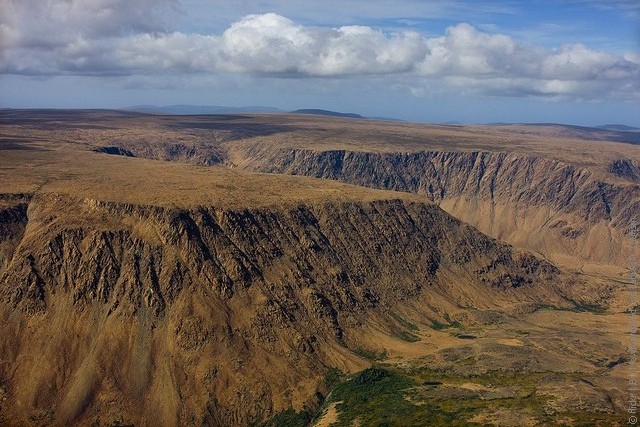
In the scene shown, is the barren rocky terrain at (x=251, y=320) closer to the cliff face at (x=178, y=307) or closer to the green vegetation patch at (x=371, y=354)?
the cliff face at (x=178, y=307)

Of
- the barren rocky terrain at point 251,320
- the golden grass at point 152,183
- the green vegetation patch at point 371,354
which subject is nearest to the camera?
the barren rocky terrain at point 251,320

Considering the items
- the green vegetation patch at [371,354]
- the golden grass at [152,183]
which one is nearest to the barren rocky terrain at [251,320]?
the green vegetation patch at [371,354]

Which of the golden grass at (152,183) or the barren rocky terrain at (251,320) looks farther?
the golden grass at (152,183)

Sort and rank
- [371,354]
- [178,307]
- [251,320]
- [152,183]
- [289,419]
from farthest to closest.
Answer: [152,183], [371,354], [251,320], [178,307], [289,419]

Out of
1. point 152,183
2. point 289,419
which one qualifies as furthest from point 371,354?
point 152,183

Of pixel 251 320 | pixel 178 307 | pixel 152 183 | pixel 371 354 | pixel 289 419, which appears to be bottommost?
pixel 289 419

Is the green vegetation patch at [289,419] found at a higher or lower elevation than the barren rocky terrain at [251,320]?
lower

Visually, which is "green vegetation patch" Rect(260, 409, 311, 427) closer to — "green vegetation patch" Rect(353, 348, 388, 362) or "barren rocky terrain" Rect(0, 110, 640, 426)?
"barren rocky terrain" Rect(0, 110, 640, 426)

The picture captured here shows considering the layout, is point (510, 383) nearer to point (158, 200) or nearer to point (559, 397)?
point (559, 397)

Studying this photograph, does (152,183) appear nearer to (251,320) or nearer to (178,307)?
(178,307)

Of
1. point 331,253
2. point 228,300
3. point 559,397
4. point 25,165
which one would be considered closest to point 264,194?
point 331,253
